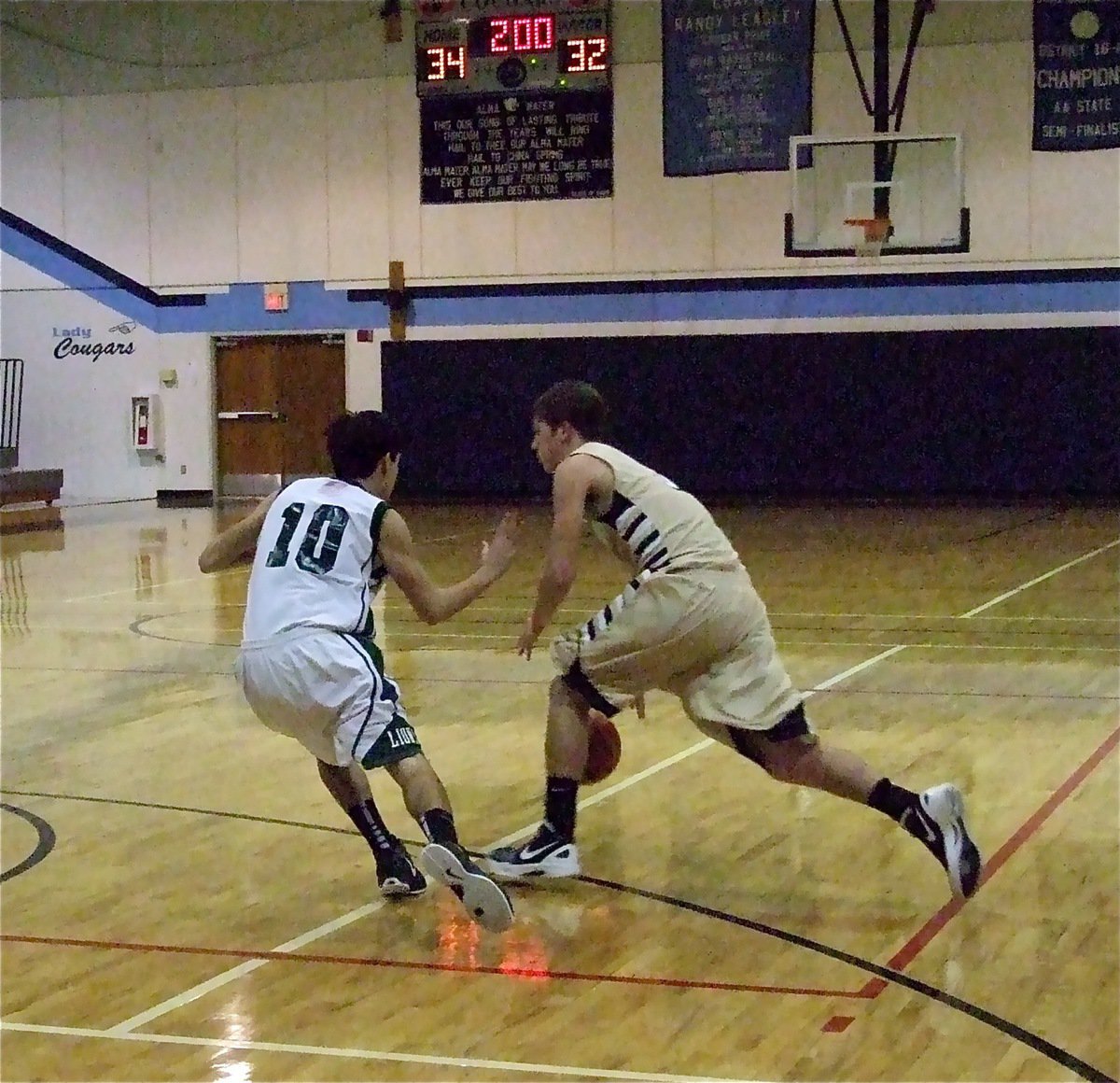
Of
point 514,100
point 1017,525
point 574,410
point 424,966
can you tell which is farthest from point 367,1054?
point 514,100

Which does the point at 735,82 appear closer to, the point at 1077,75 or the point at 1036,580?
the point at 1077,75

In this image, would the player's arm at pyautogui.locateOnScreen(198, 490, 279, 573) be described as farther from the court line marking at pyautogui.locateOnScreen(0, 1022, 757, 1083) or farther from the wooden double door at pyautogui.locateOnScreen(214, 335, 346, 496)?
the wooden double door at pyautogui.locateOnScreen(214, 335, 346, 496)

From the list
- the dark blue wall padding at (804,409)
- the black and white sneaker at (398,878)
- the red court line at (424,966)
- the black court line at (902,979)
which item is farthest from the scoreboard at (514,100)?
the red court line at (424,966)

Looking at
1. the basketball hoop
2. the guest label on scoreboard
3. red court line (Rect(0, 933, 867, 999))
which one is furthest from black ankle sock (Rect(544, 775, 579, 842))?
the guest label on scoreboard

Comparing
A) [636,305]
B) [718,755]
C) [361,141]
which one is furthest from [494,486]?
[718,755]

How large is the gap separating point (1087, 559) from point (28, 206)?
1563 cm

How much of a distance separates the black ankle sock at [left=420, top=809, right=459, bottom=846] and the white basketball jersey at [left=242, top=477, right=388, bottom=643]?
1.78 feet

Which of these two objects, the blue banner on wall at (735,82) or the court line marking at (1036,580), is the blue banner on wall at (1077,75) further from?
the court line marking at (1036,580)

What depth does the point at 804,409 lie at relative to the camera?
67.9 feet

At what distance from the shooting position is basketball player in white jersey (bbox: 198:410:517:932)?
4535 millimetres

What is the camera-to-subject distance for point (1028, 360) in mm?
20047

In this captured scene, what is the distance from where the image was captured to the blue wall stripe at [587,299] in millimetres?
20188

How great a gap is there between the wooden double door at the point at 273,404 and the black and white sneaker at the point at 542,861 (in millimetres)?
18015

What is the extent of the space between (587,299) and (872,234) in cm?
549
